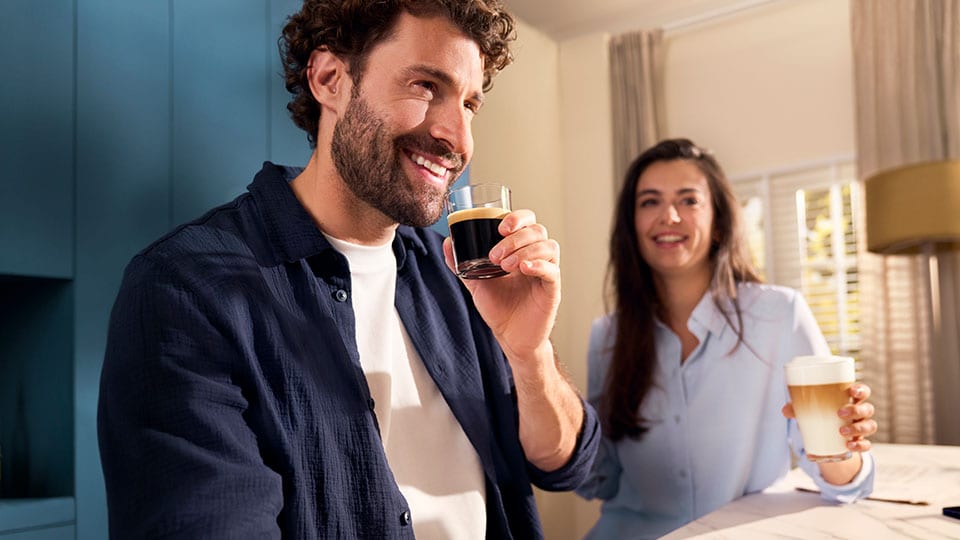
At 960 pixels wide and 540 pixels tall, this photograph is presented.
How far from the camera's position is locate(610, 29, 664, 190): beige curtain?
511 centimetres

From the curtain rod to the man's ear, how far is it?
3.93 meters

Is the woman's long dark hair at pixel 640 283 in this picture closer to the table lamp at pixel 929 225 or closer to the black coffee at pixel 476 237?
the black coffee at pixel 476 237

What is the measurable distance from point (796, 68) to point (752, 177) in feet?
2.25

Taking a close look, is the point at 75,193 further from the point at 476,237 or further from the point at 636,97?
the point at 636,97

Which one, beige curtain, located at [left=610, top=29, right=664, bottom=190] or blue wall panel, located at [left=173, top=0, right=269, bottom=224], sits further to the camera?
beige curtain, located at [left=610, top=29, right=664, bottom=190]

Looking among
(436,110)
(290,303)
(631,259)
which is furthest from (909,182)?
(290,303)

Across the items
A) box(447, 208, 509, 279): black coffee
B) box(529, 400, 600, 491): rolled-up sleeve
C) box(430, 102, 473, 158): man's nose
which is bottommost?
box(529, 400, 600, 491): rolled-up sleeve

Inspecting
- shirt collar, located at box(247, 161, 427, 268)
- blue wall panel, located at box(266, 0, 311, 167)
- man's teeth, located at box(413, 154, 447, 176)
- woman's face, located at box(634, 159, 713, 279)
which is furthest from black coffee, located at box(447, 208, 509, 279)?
woman's face, located at box(634, 159, 713, 279)

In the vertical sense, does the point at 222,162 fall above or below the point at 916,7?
below

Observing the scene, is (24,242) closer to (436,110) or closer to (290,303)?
(290,303)

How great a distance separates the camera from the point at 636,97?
516 cm

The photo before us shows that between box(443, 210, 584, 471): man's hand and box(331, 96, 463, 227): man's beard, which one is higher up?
box(331, 96, 463, 227): man's beard

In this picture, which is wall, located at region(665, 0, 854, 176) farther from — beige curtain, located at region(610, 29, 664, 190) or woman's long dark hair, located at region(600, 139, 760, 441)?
woman's long dark hair, located at region(600, 139, 760, 441)

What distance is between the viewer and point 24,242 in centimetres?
150
